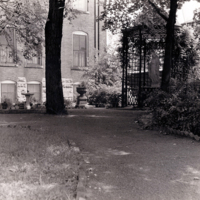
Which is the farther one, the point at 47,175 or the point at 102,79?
the point at 102,79

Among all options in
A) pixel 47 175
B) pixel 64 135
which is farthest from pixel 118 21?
pixel 47 175

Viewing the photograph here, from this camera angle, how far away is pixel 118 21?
660 inches

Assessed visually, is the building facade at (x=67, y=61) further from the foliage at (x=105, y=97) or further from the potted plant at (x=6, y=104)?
the foliage at (x=105, y=97)

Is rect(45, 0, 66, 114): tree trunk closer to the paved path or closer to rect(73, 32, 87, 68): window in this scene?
the paved path

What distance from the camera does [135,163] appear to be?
5555 millimetres

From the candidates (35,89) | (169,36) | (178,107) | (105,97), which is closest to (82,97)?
(105,97)

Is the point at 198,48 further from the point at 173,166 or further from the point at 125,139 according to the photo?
the point at 173,166

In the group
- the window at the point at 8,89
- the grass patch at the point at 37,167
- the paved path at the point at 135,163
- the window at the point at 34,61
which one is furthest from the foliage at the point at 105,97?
the grass patch at the point at 37,167

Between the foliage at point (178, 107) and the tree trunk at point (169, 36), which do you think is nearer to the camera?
the foliage at point (178, 107)

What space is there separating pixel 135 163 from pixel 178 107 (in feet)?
11.7

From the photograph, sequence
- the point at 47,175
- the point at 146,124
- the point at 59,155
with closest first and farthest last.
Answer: the point at 47,175
the point at 59,155
the point at 146,124

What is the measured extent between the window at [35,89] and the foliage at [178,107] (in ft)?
44.3

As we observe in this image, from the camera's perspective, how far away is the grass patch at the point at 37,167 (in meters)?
3.96

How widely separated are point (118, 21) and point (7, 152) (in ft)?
39.6
